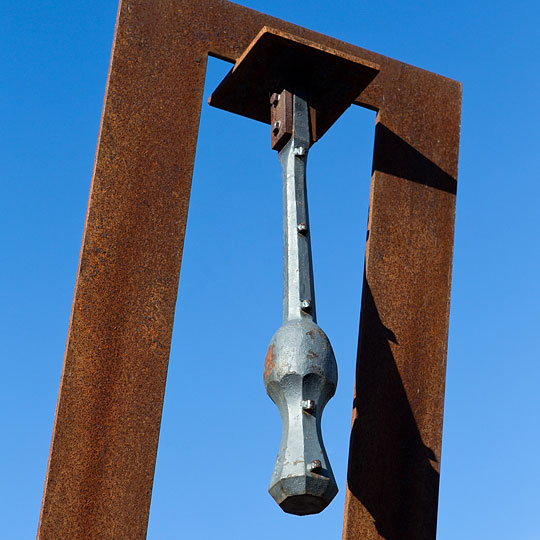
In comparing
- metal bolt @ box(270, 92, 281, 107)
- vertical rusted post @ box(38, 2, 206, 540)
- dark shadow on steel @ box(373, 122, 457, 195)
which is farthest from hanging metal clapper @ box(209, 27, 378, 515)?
dark shadow on steel @ box(373, 122, 457, 195)

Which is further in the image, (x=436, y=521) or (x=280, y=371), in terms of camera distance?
(x=436, y=521)

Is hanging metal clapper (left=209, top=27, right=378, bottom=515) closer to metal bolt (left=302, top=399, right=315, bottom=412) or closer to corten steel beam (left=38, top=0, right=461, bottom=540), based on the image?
metal bolt (left=302, top=399, right=315, bottom=412)

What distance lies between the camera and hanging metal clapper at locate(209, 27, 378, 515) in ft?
9.56

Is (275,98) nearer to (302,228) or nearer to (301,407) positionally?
(302,228)

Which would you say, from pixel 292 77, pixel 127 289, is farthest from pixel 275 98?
pixel 127 289

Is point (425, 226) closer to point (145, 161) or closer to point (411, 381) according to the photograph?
point (411, 381)

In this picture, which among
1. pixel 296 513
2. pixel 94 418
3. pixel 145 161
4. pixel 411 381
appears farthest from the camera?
pixel 411 381

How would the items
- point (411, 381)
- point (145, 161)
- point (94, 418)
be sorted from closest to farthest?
point (94, 418) < point (145, 161) < point (411, 381)

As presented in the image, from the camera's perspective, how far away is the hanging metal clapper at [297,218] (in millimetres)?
2914

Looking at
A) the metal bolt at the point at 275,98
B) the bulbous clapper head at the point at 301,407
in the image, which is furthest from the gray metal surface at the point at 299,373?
Result: the metal bolt at the point at 275,98

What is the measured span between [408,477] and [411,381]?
0.35 metres

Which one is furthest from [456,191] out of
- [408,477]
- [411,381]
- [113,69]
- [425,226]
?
[113,69]

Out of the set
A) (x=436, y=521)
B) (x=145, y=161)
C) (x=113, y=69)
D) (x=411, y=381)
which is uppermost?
(x=113, y=69)

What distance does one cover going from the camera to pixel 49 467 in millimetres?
3154
